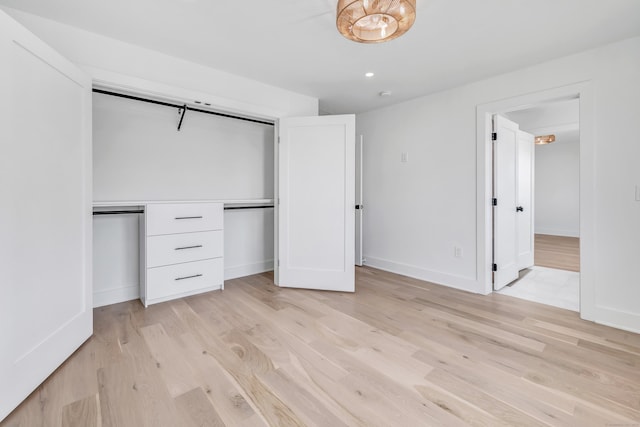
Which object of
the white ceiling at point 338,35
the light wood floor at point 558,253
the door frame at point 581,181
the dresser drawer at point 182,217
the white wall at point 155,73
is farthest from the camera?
the light wood floor at point 558,253

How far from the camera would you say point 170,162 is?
310 centimetres

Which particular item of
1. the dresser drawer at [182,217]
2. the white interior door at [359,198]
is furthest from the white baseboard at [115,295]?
the white interior door at [359,198]

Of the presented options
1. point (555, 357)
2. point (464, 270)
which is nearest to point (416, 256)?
point (464, 270)

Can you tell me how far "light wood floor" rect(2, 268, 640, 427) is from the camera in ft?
4.51

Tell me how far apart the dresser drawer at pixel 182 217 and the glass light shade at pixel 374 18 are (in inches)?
84.2

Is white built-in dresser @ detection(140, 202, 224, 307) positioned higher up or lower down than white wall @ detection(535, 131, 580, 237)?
lower down

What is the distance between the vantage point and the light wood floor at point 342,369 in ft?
4.51

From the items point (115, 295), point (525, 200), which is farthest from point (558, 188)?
point (115, 295)

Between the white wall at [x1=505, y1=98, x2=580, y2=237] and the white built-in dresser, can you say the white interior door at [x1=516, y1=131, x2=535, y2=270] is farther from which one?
the white built-in dresser

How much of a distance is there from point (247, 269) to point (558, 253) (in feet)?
18.2

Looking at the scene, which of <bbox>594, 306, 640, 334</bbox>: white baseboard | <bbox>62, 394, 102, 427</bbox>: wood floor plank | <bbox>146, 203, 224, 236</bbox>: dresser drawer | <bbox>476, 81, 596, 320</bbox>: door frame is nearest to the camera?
<bbox>62, 394, 102, 427</bbox>: wood floor plank

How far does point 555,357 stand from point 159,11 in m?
3.56

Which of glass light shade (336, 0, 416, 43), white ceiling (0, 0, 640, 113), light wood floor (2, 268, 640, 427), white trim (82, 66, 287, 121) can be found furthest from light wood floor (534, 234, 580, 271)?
white trim (82, 66, 287, 121)

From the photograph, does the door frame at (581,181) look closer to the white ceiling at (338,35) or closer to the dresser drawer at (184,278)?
the white ceiling at (338,35)
